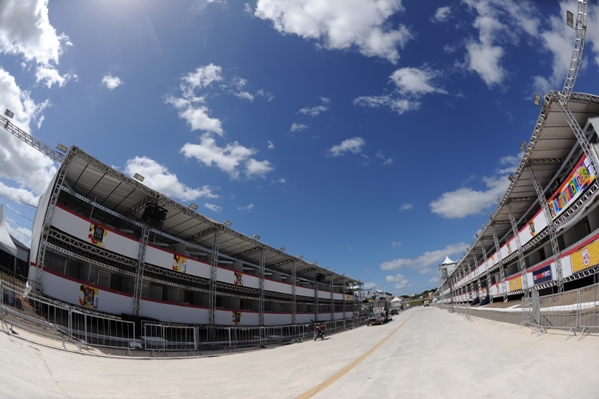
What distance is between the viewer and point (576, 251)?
1998cm

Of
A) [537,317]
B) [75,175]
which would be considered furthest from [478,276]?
[75,175]

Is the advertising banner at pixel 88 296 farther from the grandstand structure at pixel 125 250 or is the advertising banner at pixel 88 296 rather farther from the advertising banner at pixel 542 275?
the advertising banner at pixel 542 275

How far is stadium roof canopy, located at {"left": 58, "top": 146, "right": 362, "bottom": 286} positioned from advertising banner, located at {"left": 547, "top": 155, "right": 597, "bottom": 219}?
1050 inches

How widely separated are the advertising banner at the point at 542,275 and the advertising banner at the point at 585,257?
3.88m

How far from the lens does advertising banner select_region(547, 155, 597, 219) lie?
17.4 metres

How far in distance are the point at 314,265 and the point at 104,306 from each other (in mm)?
31907

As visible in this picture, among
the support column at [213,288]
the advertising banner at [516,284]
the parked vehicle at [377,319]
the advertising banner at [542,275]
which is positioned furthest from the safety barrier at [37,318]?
the advertising banner at [516,284]

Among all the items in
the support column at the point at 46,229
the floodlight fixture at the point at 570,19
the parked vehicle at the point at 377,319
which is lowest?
the parked vehicle at the point at 377,319

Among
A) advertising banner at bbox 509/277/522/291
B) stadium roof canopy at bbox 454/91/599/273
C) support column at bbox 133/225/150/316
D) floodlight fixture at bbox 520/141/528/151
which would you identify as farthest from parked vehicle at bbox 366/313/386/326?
support column at bbox 133/225/150/316

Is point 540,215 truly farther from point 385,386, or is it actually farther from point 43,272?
point 43,272

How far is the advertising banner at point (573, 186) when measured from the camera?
17.4 meters

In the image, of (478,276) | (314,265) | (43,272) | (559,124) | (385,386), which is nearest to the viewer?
(385,386)

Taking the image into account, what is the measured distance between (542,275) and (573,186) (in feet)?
32.0

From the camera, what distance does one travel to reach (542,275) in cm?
2512
